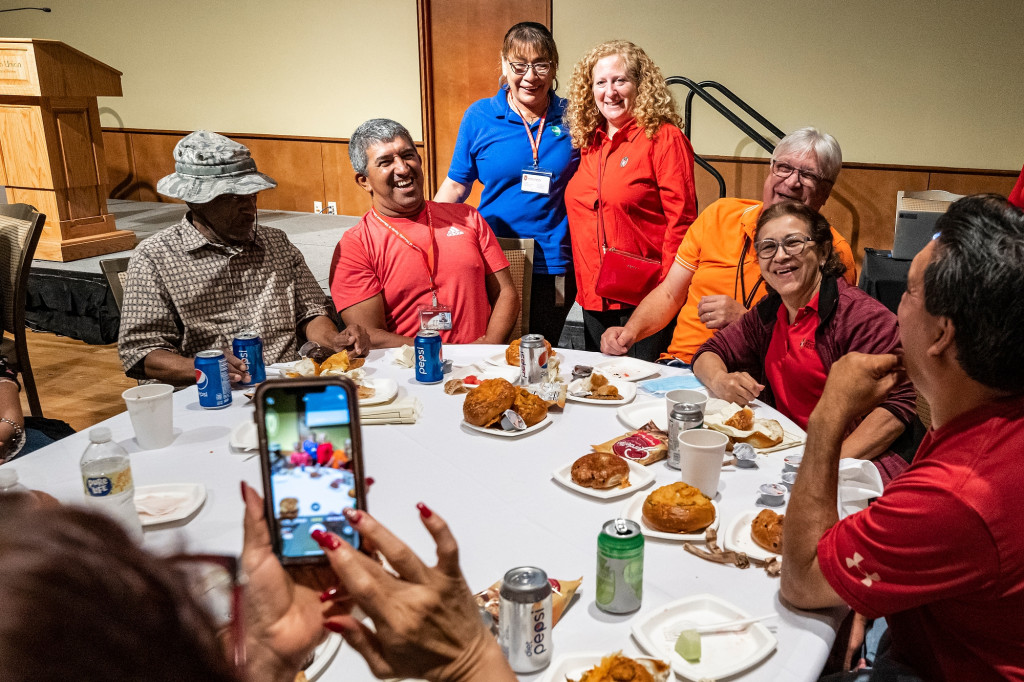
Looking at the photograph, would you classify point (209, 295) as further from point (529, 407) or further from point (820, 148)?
point (820, 148)

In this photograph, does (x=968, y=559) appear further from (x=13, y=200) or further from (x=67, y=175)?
(x=13, y=200)

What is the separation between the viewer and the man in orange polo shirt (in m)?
2.69

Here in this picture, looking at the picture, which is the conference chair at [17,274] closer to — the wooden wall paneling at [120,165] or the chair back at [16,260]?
the chair back at [16,260]

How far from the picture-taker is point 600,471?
166 cm

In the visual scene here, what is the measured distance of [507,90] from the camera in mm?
3541

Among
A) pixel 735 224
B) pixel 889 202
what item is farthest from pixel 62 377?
pixel 889 202

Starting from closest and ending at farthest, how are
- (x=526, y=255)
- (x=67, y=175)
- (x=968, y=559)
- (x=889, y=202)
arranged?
(x=968, y=559)
(x=526, y=255)
(x=67, y=175)
(x=889, y=202)

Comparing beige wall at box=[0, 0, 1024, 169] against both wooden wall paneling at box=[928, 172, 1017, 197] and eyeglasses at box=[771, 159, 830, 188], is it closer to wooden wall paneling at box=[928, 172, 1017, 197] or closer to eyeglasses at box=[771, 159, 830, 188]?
wooden wall paneling at box=[928, 172, 1017, 197]

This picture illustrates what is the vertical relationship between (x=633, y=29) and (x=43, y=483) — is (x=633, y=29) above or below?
above

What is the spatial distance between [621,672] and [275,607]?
476mm

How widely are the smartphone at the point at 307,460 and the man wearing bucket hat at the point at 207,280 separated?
151 cm

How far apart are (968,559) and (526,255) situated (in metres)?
2.39

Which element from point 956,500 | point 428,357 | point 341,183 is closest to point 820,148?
point 428,357

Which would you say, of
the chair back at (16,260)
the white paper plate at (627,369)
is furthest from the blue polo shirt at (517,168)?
the chair back at (16,260)
